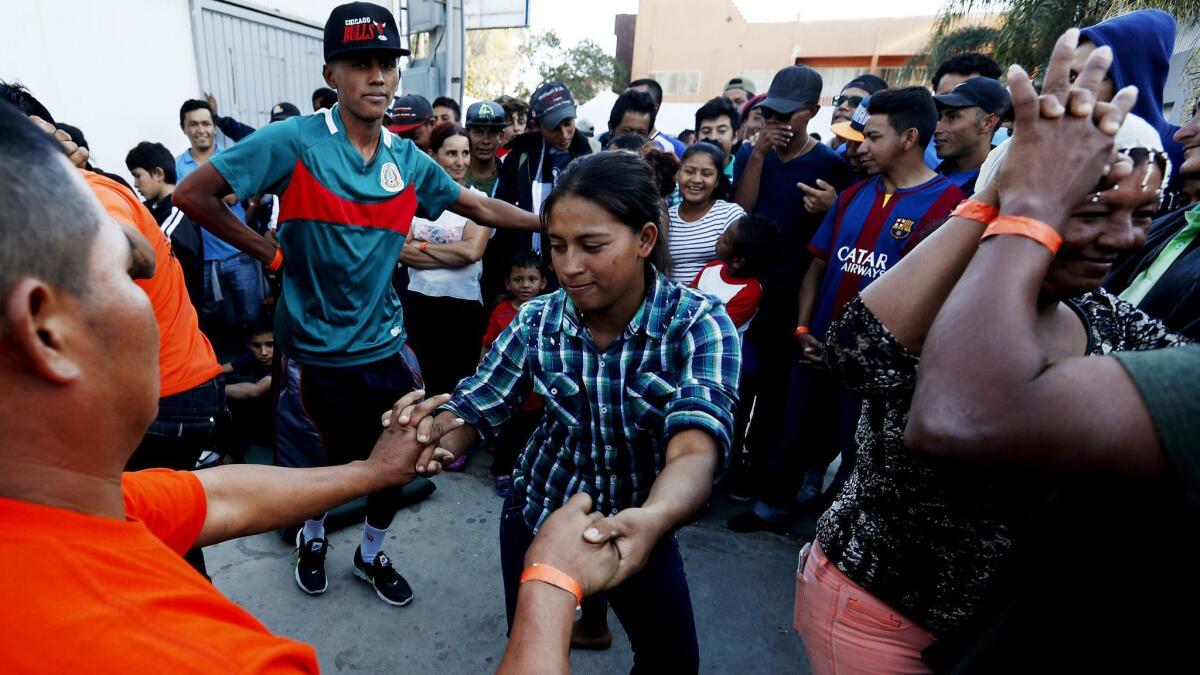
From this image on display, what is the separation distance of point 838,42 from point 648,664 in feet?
98.6

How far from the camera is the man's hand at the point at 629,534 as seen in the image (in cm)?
115

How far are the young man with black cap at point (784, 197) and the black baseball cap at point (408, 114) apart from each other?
117 inches

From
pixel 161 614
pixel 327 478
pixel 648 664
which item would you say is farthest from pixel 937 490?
pixel 327 478

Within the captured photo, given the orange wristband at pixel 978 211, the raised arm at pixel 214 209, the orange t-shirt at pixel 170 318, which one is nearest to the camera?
the orange wristband at pixel 978 211

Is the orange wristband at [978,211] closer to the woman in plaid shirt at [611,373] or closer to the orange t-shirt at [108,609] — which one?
the woman in plaid shirt at [611,373]

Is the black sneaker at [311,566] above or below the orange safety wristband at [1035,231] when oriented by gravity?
below

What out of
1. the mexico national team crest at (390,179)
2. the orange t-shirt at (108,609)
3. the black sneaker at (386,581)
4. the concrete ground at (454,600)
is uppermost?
the mexico national team crest at (390,179)

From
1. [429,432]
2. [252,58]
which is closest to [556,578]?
[429,432]

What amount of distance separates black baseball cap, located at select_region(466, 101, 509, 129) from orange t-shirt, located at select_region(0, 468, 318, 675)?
427cm

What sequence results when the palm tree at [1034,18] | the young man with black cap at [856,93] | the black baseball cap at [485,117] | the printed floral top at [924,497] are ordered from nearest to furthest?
1. the printed floral top at [924,497]
2. the black baseball cap at [485,117]
3. the young man with black cap at [856,93]
4. the palm tree at [1034,18]

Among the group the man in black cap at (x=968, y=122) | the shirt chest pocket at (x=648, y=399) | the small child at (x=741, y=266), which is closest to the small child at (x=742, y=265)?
the small child at (x=741, y=266)

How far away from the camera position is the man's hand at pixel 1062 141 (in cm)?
88

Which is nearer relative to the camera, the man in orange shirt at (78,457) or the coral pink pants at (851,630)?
the man in orange shirt at (78,457)

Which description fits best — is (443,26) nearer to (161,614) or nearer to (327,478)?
(327,478)
